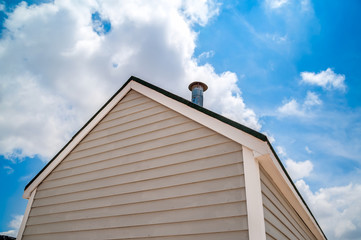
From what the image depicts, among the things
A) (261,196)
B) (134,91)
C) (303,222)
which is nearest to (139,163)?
(134,91)

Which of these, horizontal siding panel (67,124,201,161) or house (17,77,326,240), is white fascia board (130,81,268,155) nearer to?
house (17,77,326,240)

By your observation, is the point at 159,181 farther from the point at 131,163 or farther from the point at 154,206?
the point at 131,163

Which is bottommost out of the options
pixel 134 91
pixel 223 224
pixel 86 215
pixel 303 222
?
pixel 223 224

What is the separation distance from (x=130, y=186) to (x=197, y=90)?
10.3 feet

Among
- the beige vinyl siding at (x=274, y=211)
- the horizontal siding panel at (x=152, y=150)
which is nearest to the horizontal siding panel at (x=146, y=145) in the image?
the horizontal siding panel at (x=152, y=150)

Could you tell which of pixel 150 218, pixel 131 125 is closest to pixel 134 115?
pixel 131 125

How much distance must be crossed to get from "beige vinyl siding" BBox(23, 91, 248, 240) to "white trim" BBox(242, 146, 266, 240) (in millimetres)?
85

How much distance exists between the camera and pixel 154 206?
3941 mm

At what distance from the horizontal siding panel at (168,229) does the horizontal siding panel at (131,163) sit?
35.9 inches

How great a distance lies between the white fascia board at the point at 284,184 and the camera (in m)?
3.56

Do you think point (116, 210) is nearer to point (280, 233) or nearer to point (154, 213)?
point (154, 213)

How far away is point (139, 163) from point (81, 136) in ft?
6.91

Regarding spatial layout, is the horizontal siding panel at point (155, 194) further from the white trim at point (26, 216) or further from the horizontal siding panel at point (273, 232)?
the horizontal siding panel at point (273, 232)

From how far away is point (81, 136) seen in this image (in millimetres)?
5824
